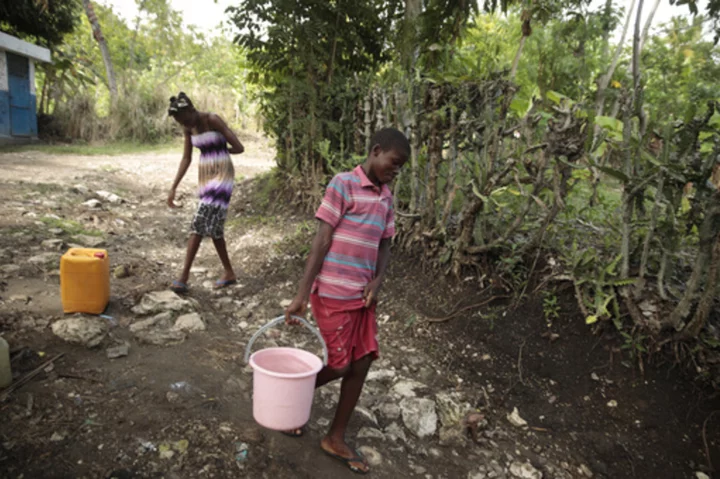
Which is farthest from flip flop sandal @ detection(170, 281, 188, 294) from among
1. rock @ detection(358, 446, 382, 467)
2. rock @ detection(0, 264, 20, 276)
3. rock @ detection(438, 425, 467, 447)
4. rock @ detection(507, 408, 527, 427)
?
rock @ detection(507, 408, 527, 427)

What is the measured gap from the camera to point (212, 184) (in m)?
3.47

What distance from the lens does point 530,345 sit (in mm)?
2639

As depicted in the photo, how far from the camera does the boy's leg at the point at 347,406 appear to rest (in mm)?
1895

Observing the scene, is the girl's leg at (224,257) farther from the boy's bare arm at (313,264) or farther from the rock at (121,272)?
the boy's bare arm at (313,264)

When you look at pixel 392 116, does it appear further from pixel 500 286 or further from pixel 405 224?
pixel 500 286

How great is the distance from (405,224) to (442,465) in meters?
1.94

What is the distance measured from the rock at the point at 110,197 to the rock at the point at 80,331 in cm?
393

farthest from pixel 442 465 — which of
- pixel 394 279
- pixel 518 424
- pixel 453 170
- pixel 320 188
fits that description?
pixel 320 188

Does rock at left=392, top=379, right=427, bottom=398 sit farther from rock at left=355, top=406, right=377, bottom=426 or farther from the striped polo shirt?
the striped polo shirt

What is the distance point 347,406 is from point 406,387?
722mm

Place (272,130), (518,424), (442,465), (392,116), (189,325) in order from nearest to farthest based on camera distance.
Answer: (442,465) → (518,424) → (189,325) → (392,116) → (272,130)

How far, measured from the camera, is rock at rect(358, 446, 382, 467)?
1.99m

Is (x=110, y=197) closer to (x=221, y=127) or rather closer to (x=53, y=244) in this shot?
(x=53, y=244)

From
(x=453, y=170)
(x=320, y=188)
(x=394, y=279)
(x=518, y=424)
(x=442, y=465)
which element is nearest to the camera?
(x=442, y=465)
